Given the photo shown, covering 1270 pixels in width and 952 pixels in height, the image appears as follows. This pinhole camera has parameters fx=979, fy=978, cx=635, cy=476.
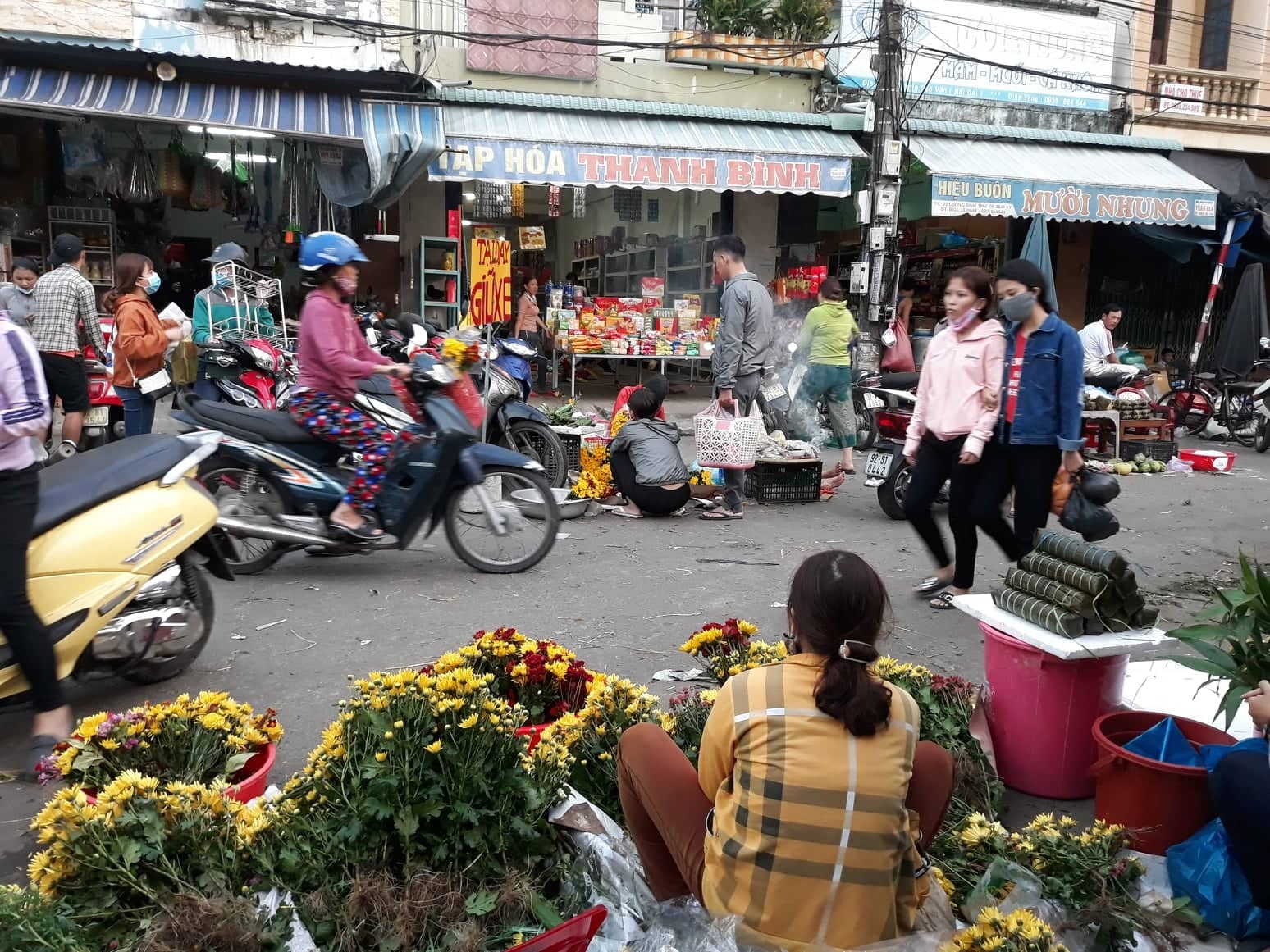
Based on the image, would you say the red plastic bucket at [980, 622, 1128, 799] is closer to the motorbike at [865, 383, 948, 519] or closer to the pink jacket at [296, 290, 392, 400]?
the pink jacket at [296, 290, 392, 400]

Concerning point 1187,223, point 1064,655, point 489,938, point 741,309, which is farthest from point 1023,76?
point 489,938

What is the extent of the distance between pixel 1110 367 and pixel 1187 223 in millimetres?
4742

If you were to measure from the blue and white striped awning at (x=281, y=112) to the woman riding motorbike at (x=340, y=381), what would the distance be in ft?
19.7

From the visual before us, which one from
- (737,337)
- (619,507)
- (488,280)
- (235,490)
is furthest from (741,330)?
(235,490)

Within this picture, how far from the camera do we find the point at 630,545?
681cm

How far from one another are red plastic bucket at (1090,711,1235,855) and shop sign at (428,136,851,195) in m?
10.2

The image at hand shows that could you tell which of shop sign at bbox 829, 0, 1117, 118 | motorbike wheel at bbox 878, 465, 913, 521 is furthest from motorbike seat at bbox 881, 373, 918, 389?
shop sign at bbox 829, 0, 1117, 118

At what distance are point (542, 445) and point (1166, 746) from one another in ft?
18.7

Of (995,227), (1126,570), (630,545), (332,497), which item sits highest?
(995,227)

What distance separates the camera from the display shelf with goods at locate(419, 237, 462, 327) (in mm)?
12852

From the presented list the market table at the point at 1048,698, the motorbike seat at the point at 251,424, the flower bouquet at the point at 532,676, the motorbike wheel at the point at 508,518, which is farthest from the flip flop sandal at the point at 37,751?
the market table at the point at 1048,698

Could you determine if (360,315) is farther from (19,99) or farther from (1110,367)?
(1110,367)

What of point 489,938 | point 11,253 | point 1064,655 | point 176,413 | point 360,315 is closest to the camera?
point 489,938

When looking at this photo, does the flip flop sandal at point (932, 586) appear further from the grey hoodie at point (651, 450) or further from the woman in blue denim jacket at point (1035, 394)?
the grey hoodie at point (651, 450)
